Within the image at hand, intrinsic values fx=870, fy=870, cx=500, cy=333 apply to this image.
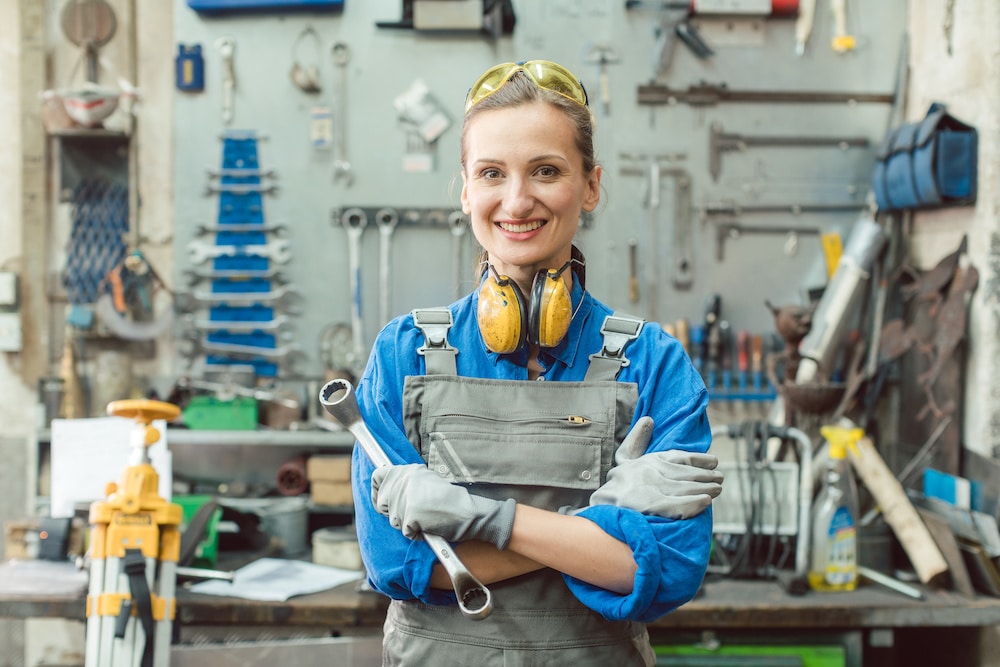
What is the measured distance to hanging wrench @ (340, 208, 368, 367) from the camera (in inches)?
145

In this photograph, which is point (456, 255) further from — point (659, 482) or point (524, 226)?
point (659, 482)

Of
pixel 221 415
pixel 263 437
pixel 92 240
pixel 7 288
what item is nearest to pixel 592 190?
pixel 263 437

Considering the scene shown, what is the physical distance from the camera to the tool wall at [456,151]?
369cm

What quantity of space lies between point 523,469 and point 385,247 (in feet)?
8.43

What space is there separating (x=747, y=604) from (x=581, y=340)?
1488 mm

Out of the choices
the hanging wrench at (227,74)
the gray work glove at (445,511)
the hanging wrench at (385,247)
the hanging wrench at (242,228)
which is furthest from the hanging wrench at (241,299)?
the gray work glove at (445,511)

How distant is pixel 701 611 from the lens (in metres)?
2.49

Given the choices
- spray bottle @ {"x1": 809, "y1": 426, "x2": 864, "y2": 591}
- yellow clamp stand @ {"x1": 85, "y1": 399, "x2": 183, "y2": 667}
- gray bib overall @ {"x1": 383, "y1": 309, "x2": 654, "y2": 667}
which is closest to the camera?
gray bib overall @ {"x1": 383, "y1": 309, "x2": 654, "y2": 667}

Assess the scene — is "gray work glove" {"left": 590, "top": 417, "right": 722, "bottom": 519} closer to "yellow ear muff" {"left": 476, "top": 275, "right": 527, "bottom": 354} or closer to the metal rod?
"yellow ear muff" {"left": 476, "top": 275, "right": 527, "bottom": 354}

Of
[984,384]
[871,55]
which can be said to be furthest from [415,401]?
[871,55]

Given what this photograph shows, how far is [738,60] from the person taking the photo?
3.70 m

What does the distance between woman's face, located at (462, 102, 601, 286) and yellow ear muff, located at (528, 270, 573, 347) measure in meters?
0.04

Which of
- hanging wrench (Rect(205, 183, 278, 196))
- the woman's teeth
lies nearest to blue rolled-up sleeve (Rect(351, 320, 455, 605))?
the woman's teeth

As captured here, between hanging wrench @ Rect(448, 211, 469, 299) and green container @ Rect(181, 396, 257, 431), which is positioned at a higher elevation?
hanging wrench @ Rect(448, 211, 469, 299)
